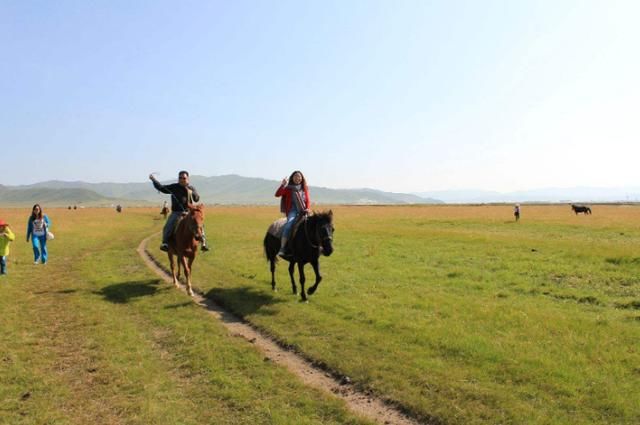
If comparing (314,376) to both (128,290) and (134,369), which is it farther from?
(128,290)

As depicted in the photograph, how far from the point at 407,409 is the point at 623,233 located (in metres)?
35.7

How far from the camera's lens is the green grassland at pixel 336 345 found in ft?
20.0

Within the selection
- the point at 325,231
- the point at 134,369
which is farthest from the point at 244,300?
the point at 134,369

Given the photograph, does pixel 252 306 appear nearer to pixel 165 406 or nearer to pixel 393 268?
pixel 165 406

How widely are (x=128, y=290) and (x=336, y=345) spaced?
8383 mm

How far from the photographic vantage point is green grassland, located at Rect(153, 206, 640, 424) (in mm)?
6262

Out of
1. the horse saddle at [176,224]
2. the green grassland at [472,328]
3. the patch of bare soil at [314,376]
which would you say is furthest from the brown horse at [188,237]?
the patch of bare soil at [314,376]

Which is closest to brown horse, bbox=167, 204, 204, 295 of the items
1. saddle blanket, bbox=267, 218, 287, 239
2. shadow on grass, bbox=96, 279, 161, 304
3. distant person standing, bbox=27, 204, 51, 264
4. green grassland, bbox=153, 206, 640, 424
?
shadow on grass, bbox=96, 279, 161, 304

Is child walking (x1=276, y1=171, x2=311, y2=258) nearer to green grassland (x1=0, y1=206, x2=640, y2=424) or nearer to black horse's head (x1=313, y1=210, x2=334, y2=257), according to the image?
black horse's head (x1=313, y1=210, x2=334, y2=257)

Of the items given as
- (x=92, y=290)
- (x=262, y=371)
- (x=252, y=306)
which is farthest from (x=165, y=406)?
(x=92, y=290)

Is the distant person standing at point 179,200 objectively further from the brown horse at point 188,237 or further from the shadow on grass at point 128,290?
the shadow on grass at point 128,290

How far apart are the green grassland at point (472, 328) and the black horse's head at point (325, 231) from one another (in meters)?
1.57

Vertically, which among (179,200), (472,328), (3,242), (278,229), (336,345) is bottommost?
(336,345)

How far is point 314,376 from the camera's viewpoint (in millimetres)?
7312
